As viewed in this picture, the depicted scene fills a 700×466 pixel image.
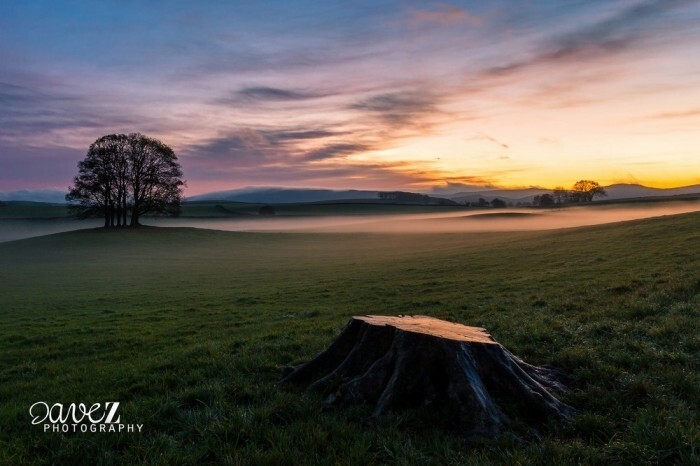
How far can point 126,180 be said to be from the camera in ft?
244

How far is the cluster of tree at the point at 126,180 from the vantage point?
7200 centimetres

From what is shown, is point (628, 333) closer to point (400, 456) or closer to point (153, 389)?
point (400, 456)

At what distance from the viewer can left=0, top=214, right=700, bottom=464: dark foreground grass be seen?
5207 mm

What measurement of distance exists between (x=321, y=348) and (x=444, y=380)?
13.8 feet

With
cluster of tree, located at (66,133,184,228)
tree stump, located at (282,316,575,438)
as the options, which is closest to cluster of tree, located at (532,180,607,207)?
cluster of tree, located at (66,133,184,228)

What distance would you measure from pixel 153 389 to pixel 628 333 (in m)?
9.55

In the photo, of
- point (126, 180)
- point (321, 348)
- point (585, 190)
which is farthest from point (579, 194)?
point (321, 348)

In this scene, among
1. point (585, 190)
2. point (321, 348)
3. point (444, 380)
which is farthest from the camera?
A: point (585, 190)

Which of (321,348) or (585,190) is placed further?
(585,190)

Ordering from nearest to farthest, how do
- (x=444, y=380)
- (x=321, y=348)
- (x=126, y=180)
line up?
(x=444, y=380) → (x=321, y=348) → (x=126, y=180)

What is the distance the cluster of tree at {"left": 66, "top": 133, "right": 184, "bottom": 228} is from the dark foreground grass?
48192mm

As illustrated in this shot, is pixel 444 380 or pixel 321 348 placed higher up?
pixel 444 380

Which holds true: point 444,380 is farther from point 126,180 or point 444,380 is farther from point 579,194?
point 579,194

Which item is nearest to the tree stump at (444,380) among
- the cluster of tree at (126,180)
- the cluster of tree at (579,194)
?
the cluster of tree at (126,180)
